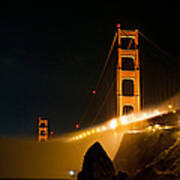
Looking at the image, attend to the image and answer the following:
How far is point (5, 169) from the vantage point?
144ft

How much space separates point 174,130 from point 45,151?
99.3ft

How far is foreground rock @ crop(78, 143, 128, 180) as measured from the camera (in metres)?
12.3

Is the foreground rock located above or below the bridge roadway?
below

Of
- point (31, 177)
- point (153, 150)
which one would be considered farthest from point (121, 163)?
point (31, 177)

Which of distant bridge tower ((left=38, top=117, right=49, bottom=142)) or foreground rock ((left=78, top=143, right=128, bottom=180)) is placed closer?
foreground rock ((left=78, top=143, right=128, bottom=180))

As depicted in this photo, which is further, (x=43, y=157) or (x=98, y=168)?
(x=43, y=157)

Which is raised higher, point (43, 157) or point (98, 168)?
point (43, 157)

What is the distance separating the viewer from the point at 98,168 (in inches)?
499

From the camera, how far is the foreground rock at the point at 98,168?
40.5ft

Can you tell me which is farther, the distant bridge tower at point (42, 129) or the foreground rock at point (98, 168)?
the distant bridge tower at point (42, 129)

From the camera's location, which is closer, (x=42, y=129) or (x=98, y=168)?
(x=98, y=168)

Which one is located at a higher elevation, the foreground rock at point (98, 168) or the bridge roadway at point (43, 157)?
the bridge roadway at point (43, 157)

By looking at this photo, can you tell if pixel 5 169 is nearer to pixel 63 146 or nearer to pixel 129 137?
pixel 63 146

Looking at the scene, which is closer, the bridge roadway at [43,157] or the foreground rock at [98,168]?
the foreground rock at [98,168]
